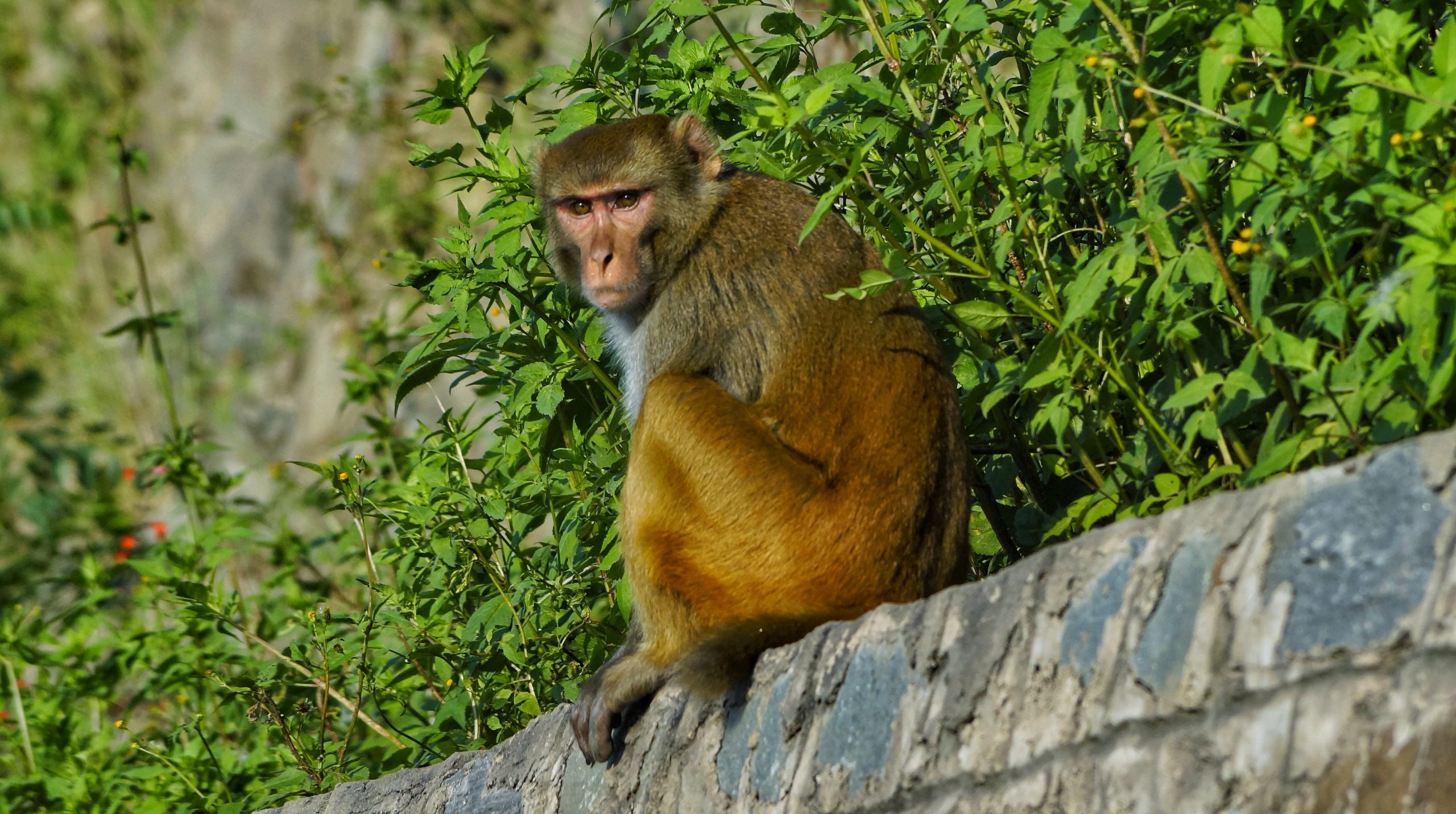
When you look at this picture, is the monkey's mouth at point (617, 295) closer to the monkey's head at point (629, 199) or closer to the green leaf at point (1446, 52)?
the monkey's head at point (629, 199)

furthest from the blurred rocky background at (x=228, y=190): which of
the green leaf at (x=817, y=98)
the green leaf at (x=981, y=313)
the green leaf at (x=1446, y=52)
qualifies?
the green leaf at (x=1446, y=52)

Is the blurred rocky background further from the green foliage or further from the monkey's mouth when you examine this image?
the monkey's mouth

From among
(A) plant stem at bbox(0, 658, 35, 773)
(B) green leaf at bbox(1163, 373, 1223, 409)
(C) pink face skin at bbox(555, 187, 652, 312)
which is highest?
(C) pink face skin at bbox(555, 187, 652, 312)

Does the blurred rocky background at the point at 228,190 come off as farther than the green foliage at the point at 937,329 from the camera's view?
Yes

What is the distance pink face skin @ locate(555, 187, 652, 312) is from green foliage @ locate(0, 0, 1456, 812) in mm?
175

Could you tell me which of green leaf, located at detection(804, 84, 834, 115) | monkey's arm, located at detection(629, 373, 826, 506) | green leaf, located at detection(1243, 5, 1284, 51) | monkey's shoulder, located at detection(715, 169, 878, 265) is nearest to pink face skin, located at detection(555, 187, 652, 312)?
monkey's shoulder, located at detection(715, 169, 878, 265)

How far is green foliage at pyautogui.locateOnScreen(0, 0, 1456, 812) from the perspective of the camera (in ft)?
9.07

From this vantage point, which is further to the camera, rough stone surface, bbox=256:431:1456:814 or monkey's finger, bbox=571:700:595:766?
monkey's finger, bbox=571:700:595:766

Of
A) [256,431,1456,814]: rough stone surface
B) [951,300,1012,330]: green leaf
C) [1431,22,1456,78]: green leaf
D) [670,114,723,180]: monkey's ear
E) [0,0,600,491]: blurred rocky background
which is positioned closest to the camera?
[256,431,1456,814]: rough stone surface

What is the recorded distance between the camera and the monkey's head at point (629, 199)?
4.34m

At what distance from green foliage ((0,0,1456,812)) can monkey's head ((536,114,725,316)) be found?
126 millimetres

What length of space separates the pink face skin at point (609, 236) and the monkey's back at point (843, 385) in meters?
0.16

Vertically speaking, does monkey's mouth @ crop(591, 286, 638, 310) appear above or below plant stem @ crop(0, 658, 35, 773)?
above

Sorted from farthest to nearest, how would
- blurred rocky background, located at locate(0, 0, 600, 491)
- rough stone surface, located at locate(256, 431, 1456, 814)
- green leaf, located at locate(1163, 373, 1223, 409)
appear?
blurred rocky background, located at locate(0, 0, 600, 491) → green leaf, located at locate(1163, 373, 1223, 409) → rough stone surface, located at locate(256, 431, 1456, 814)
